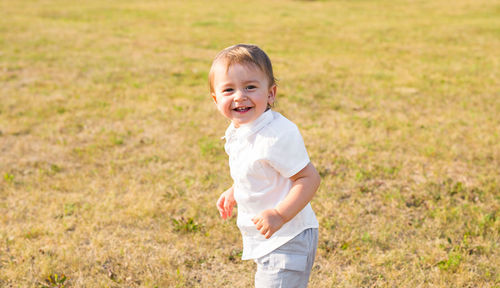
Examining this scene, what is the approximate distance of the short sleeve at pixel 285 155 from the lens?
2.24m

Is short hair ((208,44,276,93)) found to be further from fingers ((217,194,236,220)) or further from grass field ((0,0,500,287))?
grass field ((0,0,500,287))

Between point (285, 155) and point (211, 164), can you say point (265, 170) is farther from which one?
point (211, 164)

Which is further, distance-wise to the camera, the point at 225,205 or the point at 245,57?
the point at 225,205

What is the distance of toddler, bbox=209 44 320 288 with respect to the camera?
2248 millimetres

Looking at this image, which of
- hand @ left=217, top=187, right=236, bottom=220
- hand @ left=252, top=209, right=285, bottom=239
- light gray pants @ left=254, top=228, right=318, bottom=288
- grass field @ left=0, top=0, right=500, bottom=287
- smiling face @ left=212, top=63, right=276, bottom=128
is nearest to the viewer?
hand @ left=252, top=209, right=285, bottom=239

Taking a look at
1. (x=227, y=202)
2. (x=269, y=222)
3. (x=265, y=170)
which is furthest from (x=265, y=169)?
(x=227, y=202)

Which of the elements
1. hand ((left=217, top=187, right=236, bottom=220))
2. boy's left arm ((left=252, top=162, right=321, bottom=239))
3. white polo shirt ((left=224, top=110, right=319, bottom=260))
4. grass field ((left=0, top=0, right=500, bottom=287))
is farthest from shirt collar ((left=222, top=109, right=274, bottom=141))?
grass field ((left=0, top=0, right=500, bottom=287))

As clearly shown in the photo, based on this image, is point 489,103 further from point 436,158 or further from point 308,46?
point 308,46

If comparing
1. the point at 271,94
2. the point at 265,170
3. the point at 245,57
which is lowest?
the point at 265,170

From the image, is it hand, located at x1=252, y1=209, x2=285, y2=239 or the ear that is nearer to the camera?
hand, located at x1=252, y1=209, x2=285, y2=239

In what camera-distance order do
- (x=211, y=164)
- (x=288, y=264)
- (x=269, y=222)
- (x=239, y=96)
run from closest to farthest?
(x=269, y=222)
(x=239, y=96)
(x=288, y=264)
(x=211, y=164)

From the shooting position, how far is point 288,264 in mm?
2387

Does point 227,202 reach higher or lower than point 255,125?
lower

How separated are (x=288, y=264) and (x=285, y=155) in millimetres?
581
